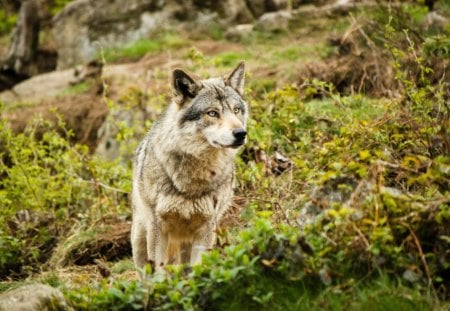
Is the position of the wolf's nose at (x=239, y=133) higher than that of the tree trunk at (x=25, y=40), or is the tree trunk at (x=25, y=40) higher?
the wolf's nose at (x=239, y=133)

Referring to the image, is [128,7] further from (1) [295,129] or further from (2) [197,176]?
(2) [197,176]

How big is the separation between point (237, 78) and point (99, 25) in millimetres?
11876

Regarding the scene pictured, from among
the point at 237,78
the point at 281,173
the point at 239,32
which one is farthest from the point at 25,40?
the point at 237,78

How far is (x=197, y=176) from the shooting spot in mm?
5668

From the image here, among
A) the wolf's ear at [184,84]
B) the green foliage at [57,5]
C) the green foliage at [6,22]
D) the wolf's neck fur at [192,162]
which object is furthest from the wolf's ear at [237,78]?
the green foliage at [6,22]

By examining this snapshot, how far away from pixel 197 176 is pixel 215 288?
1.59m

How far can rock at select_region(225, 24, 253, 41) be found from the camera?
1540 cm

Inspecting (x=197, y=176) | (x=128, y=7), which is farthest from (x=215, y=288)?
(x=128, y=7)

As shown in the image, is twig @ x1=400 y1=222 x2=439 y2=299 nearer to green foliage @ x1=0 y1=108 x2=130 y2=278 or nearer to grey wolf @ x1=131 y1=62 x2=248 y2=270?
grey wolf @ x1=131 y1=62 x2=248 y2=270

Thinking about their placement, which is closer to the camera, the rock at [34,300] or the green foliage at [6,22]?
the rock at [34,300]

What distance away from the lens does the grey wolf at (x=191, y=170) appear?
562cm

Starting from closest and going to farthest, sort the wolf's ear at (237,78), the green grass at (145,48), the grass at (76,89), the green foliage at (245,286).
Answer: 1. the green foliage at (245,286)
2. the wolf's ear at (237,78)
3. the grass at (76,89)
4. the green grass at (145,48)

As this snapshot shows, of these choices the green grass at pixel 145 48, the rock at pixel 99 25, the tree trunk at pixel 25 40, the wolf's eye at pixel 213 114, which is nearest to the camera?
the wolf's eye at pixel 213 114

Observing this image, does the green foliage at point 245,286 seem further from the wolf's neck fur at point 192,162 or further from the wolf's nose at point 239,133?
the wolf's neck fur at point 192,162
